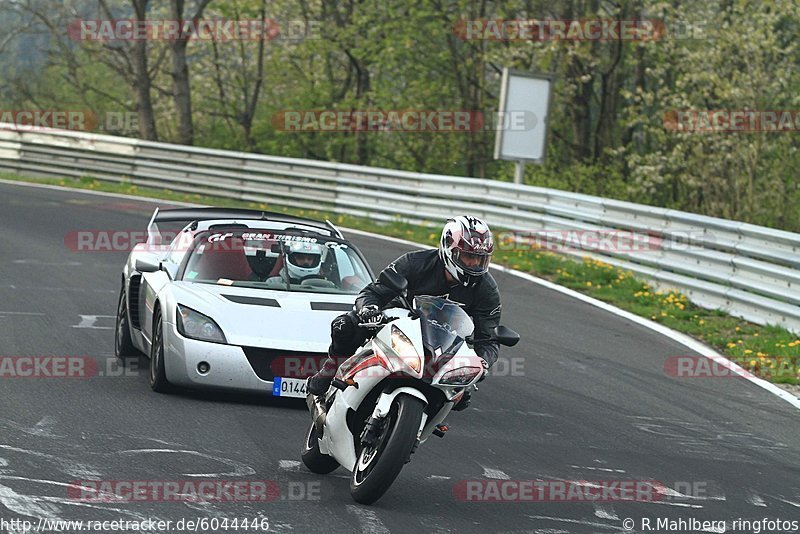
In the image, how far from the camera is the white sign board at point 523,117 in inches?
856

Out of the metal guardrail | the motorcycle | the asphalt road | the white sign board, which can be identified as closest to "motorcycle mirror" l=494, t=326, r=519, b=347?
the motorcycle

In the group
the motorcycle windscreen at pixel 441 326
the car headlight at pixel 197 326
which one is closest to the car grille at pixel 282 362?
the car headlight at pixel 197 326

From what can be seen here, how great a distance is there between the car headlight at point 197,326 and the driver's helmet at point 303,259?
3.56 ft

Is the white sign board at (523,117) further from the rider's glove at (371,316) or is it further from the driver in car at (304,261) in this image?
the rider's glove at (371,316)

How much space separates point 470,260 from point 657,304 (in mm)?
9467

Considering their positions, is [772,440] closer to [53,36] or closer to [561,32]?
[561,32]

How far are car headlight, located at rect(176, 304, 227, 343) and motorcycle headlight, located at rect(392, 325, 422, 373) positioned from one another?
2829mm

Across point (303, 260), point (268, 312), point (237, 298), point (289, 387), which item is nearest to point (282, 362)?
point (289, 387)

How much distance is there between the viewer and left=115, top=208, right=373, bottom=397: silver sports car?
8.75m

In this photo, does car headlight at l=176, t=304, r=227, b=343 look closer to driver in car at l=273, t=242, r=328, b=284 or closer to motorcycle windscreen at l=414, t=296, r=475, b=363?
driver in car at l=273, t=242, r=328, b=284

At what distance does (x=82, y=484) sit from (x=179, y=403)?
8.08ft

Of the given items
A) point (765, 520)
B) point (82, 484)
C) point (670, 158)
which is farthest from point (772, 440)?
point (670, 158)

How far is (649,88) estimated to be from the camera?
89.5ft

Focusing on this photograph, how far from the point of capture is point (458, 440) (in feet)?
27.5
